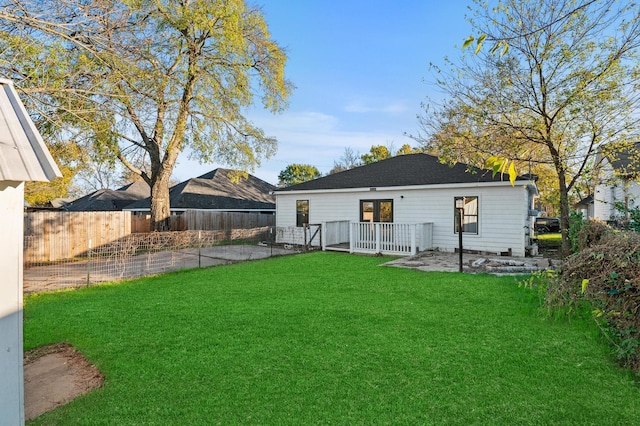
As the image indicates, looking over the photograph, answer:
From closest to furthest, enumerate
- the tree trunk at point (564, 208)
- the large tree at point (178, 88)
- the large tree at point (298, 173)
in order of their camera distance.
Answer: the large tree at point (178, 88), the tree trunk at point (564, 208), the large tree at point (298, 173)

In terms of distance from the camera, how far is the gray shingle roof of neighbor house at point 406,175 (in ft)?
39.5

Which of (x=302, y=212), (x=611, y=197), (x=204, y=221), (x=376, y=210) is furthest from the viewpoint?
(x=204, y=221)

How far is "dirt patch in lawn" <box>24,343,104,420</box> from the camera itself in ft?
9.62

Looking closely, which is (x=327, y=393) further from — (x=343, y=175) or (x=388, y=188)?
(x=343, y=175)

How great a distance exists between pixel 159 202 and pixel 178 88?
5.19 metres

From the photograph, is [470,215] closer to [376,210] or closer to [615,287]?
[376,210]

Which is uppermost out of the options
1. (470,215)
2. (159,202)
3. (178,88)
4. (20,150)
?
(178,88)

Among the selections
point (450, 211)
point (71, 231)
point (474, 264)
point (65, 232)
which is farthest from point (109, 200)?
point (474, 264)

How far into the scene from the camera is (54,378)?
3373 mm

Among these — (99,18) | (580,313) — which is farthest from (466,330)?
(99,18)

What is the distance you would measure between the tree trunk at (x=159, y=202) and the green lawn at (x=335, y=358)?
904 centimetres

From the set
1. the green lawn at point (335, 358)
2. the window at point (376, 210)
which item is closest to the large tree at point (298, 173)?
the window at point (376, 210)

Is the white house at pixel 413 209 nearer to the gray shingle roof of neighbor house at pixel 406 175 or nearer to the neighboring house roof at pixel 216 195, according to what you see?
the gray shingle roof of neighbor house at pixel 406 175

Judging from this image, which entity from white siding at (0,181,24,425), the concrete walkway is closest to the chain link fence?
the concrete walkway
